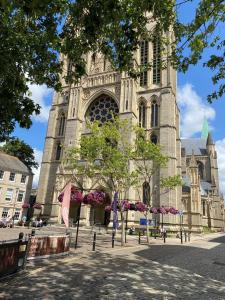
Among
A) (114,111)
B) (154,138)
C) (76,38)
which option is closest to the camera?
(76,38)

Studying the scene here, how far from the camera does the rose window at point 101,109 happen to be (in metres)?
43.2

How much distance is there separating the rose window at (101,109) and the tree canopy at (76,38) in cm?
3470

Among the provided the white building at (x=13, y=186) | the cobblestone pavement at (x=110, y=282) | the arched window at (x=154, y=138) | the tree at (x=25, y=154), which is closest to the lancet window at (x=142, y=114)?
the arched window at (x=154, y=138)

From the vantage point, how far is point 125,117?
39.1 metres

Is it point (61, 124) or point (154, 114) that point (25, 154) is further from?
point (154, 114)

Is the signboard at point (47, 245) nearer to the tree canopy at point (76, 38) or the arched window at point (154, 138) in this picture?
the tree canopy at point (76, 38)

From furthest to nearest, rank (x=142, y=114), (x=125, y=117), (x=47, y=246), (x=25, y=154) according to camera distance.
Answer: (x=25, y=154) < (x=142, y=114) < (x=125, y=117) < (x=47, y=246)

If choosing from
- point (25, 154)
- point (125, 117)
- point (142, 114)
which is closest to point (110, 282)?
point (125, 117)

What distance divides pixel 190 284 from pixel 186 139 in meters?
74.4

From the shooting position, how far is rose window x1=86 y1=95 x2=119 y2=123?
1700 inches

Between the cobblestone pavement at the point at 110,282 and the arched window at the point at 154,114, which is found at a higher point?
the arched window at the point at 154,114

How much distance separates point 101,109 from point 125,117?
21.5 feet

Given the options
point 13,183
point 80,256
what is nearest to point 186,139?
point 13,183

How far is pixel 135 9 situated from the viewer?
6340 mm
